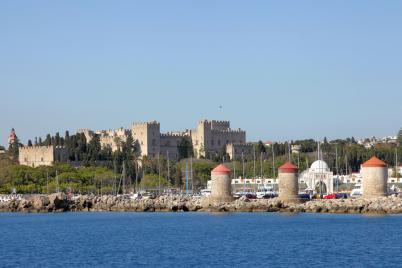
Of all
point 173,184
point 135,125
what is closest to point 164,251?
point 173,184

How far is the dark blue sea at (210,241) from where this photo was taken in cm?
2745

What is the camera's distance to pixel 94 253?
30.2 meters

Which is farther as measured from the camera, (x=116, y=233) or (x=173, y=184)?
(x=173, y=184)

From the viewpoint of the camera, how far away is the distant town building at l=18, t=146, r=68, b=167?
90.5 m

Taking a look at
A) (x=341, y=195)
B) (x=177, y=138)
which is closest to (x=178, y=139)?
(x=177, y=138)

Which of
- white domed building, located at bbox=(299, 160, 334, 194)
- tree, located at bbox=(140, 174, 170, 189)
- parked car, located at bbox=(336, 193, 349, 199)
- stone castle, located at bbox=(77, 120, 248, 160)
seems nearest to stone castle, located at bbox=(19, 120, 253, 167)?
stone castle, located at bbox=(77, 120, 248, 160)

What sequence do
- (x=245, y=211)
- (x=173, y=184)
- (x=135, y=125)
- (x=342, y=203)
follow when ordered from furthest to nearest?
(x=135, y=125) → (x=173, y=184) → (x=245, y=211) → (x=342, y=203)

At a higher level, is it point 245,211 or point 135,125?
point 135,125

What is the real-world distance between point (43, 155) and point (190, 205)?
40495 mm

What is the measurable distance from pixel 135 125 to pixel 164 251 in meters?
72.9

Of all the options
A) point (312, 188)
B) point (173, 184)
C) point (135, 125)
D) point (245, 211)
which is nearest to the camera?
point (245, 211)

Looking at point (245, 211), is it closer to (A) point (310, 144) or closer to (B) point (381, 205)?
(B) point (381, 205)

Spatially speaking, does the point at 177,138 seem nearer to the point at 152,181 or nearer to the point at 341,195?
the point at 152,181

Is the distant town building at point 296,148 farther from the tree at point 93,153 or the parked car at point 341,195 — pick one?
the parked car at point 341,195
